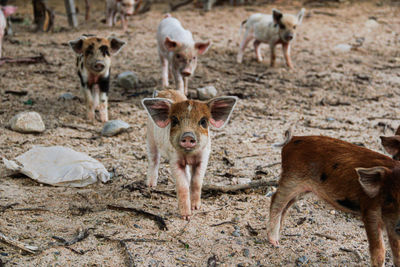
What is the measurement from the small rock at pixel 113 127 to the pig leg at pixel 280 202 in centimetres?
281

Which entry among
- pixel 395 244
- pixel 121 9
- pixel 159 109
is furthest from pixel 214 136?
pixel 121 9

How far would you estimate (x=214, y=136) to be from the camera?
5.90 meters

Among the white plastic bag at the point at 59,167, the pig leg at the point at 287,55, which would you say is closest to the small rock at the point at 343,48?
the pig leg at the point at 287,55

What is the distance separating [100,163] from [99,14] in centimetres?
902

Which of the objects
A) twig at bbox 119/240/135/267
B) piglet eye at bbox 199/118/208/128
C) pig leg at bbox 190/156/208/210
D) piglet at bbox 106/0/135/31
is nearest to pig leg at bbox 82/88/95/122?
pig leg at bbox 190/156/208/210

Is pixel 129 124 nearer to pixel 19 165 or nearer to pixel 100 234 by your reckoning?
pixel 19 165

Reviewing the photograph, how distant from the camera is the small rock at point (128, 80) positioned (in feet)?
24.9

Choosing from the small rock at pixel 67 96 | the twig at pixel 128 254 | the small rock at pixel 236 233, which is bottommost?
→ the small rock at pixel 67 96

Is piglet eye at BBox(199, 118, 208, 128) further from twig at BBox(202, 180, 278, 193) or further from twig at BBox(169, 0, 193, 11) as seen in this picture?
twig at BBox(169, 0, 193, 11)

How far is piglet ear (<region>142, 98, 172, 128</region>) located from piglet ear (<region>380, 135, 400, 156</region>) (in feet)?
5.67

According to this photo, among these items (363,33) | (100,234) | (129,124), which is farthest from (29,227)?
(363,33)

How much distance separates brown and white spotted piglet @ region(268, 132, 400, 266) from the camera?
9.21 ft

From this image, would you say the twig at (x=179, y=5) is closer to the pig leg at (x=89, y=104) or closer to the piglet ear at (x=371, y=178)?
the pig leg at (x=89, y=104)

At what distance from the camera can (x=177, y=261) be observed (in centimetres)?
334
